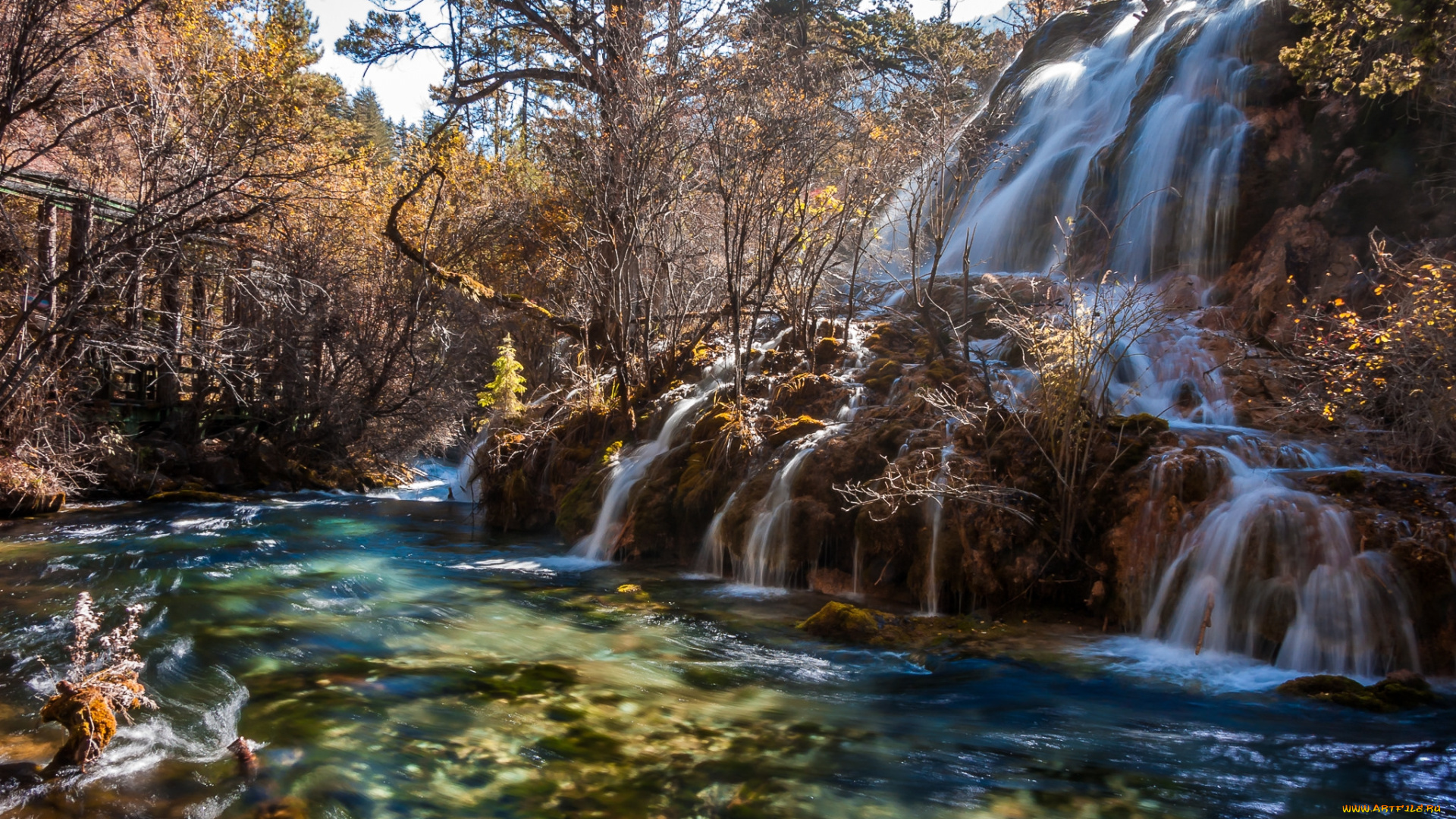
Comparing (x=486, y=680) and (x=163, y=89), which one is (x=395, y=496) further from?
(x=486, y=680)

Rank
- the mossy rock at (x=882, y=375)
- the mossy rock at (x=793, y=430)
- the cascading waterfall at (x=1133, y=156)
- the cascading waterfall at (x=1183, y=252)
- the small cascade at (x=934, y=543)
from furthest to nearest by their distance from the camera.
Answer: the cascading waterfall at (x=1133, y=156) < the mossy rock at (x=882, y=375) < the mossy rock at (x=793, y=430) < the small cascade at (x=934, y=543) < the cascading waterfall at (x=1183, y=252)

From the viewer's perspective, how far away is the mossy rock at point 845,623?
743cm

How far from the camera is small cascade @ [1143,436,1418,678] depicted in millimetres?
6285

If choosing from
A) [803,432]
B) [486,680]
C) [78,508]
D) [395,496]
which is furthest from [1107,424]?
[395,496]

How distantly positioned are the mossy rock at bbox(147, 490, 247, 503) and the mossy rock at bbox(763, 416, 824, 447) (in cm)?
1128

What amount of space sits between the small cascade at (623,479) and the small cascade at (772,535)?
2406 mm

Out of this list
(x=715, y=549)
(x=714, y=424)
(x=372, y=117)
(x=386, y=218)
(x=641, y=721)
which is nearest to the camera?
(x=641, y=721)

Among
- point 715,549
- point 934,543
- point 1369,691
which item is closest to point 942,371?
point 934,543

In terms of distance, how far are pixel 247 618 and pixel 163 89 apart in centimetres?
814

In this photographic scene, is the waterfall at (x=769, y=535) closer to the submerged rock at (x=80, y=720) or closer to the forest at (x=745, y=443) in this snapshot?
the forest at (x=745, y=443)

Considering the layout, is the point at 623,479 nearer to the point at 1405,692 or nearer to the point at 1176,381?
the point at 1176,381

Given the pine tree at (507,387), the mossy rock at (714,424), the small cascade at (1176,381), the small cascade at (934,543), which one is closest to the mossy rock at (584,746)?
the small cascade at (934,543)

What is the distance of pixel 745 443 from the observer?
36.1ft

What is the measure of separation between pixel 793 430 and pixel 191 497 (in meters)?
12.0
